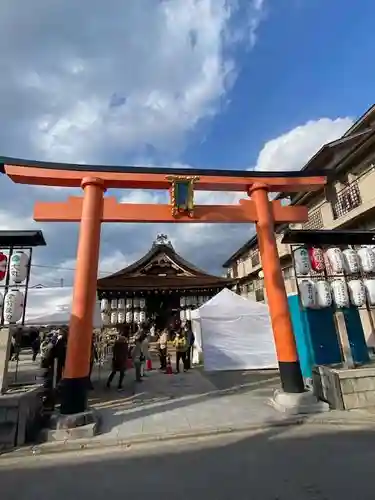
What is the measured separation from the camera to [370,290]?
28.0 ft

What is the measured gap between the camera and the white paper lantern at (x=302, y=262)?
8.71 m

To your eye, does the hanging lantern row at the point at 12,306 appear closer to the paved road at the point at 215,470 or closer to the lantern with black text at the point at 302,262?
the paved road at the point at 215,470

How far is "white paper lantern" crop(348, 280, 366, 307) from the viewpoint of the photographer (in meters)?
8.48

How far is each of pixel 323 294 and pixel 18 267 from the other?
326 inches

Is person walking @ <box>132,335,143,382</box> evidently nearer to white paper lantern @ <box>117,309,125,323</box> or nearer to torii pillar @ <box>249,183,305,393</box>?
torii pillar @ <box>249,183,305,393</box>

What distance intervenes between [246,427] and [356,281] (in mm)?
5173

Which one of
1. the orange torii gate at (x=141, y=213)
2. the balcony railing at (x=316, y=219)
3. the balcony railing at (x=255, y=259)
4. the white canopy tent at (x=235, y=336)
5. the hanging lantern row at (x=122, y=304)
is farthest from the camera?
the balcony railing at (x=255, y=259)

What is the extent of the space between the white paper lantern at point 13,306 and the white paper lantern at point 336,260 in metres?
8.65

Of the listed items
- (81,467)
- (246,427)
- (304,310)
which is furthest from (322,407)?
(81,467)

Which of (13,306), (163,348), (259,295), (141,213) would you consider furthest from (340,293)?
(259,295)

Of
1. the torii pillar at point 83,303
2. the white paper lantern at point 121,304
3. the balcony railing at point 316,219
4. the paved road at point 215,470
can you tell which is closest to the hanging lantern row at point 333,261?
the paved road at point 215,470

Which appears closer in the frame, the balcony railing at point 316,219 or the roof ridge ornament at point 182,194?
the roof ridge ornament at point 182,194

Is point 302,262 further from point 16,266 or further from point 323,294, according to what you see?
point 16,266

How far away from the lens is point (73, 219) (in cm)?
757
